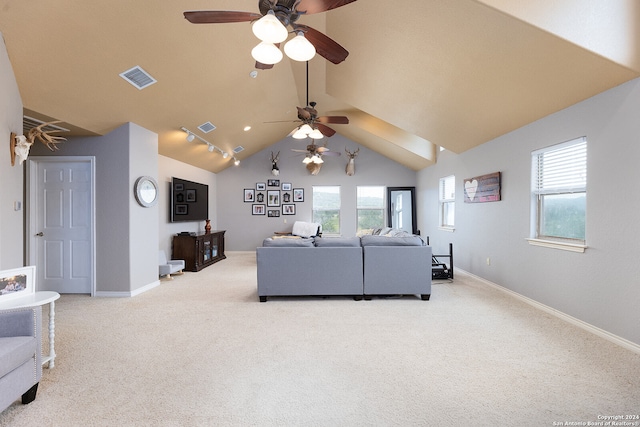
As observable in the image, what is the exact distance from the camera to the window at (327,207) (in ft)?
30.3

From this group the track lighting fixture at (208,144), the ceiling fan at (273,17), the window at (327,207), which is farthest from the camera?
the window at (327,207)

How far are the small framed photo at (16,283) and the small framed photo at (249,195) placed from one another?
6772mm

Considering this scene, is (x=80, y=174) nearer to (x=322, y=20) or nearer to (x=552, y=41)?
(x=322, y=20)

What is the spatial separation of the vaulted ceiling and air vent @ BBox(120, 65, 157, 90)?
7 centimetres

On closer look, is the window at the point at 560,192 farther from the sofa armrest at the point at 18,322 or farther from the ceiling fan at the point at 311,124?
the sofa armrest at the point at 18,322

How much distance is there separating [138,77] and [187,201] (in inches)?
137

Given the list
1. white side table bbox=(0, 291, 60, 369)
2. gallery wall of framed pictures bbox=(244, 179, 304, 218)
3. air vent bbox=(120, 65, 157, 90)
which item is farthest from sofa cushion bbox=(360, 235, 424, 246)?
gallery wall of framed pictures bbox=(244, 179, 304, 218)

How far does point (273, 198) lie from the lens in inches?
360

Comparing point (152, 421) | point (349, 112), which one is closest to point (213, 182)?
point (349, 112)

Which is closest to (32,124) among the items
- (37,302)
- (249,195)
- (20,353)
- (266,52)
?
(37,302)

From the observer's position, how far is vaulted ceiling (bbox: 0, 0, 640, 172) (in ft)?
8.55

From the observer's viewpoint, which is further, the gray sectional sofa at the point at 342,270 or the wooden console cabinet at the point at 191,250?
the wooden console cabinet at the point at 191,250

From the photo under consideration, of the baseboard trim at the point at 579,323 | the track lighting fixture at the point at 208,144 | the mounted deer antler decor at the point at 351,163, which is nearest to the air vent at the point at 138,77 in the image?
the track lighting fixture at the point at 208,144

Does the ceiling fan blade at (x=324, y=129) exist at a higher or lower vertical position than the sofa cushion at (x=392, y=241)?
higher
